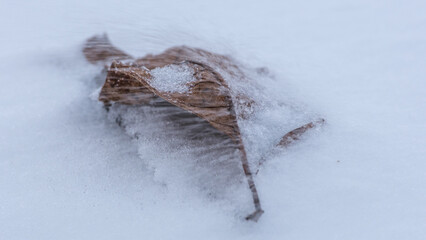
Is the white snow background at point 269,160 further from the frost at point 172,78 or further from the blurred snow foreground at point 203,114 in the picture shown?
the frost at point 172,78

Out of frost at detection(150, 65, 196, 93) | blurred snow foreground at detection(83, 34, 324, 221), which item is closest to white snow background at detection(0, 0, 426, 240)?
blurred snow foreground at detection(83, 34, 324, 221)

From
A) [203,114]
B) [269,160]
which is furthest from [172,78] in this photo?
[269,160]

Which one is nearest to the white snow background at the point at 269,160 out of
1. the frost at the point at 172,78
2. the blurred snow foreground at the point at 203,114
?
the blurred snow foreground at the point at 203,114

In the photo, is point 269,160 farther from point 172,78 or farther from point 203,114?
point 172,78

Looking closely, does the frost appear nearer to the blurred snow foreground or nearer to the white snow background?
the blurred snow foreground

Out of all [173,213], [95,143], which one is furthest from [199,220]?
[95,143]

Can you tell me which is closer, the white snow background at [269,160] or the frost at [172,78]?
the white snow background at [269,160]
